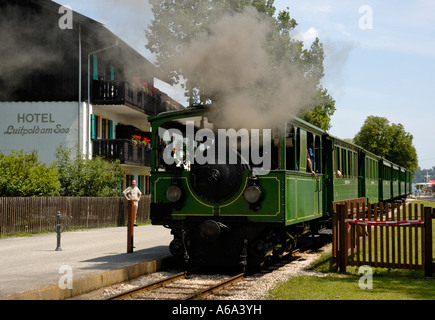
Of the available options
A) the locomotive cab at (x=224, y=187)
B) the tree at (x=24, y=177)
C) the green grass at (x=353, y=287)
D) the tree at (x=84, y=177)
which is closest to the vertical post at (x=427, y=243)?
the green grass at (x=353, y=287)

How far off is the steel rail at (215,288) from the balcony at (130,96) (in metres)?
17.9

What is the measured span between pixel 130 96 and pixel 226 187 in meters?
18.7

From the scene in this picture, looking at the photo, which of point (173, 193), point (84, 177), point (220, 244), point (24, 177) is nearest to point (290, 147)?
point (220, 244)

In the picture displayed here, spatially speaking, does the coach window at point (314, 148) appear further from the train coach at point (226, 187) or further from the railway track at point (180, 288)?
the railway track at point (180, 288)

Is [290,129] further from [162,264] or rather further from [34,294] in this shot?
[34,294]

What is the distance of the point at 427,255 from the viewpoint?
9219mm

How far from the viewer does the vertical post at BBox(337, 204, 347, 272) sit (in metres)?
9.84

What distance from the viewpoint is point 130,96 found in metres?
27.8

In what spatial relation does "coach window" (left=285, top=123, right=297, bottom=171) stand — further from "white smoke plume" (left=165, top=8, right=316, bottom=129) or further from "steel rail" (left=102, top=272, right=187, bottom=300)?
"steel rail" (left=102, top=272, right=187, bottom=300)

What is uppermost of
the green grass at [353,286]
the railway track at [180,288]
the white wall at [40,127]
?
the white wall at [40,127]

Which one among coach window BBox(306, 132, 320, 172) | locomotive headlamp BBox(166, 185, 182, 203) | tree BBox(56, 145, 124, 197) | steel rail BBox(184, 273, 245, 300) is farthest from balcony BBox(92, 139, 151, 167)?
steel rail BBox(184, 273, 245, 300)

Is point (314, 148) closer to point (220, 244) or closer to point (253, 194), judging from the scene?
point (253, 194)

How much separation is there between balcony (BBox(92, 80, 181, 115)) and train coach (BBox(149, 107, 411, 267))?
620 inches

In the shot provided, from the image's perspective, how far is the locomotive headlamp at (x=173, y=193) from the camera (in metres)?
10.3
